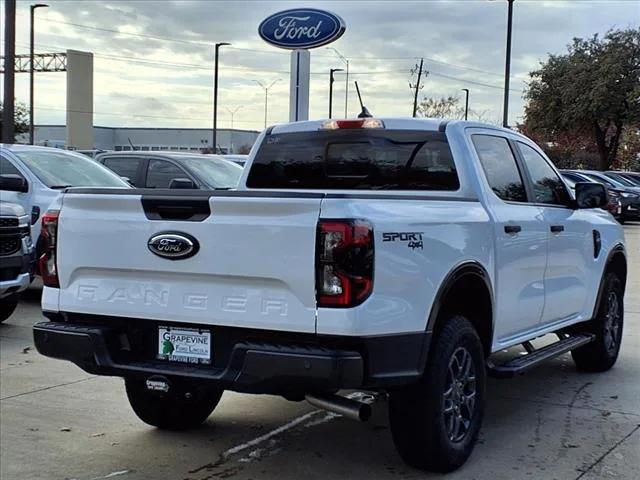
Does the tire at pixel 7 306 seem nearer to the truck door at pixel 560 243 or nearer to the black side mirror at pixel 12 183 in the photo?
the black side mirror at pixel 12 183

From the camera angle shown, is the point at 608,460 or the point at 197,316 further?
the point at 608,460

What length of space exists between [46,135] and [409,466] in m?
98.4

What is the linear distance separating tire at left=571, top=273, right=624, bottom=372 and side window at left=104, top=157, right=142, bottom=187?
8.48m

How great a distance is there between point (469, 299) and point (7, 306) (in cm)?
569

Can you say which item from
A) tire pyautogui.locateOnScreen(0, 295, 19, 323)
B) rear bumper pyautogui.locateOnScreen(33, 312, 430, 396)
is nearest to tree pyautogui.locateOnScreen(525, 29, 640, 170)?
tire pyautogui.locateOnScreen(0, 295, 19, 323)

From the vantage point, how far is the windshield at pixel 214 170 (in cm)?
1291

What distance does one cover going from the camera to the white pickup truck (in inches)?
151

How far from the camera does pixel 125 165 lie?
45.0 feet

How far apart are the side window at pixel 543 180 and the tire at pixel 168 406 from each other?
2.74m

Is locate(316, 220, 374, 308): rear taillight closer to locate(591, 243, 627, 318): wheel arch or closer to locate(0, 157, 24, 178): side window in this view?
locate(591, 243, 627, 318): wheel arch

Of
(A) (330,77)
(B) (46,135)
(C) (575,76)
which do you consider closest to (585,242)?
(C) (575,76)

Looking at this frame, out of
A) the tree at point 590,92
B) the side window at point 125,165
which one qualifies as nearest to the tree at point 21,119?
the tree at point 590,92

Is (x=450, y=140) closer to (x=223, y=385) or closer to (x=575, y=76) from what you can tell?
(x=223, y=385)

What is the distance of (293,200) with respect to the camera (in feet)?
12.7
